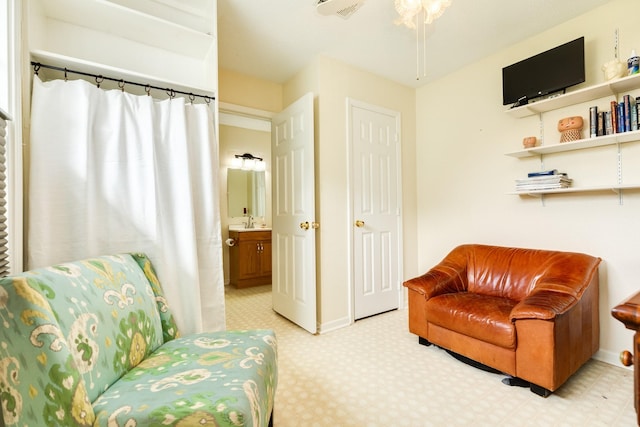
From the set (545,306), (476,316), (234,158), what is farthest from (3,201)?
(234,158)

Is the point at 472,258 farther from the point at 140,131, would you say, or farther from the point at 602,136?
the point at 140,131

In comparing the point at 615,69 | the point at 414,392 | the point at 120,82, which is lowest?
the point at 414,392

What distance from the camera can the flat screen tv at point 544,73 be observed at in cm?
208

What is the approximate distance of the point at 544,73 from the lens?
224 cm

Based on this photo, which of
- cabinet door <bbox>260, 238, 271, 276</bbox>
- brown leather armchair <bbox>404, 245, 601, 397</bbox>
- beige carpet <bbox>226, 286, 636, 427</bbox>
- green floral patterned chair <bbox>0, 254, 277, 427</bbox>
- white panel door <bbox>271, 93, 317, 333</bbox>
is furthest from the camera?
cabinet door <bbox>260, 238, 271, 276</bbox>

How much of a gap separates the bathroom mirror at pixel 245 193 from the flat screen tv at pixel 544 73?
3.65 m

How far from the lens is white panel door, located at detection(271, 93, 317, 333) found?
254 centimetres

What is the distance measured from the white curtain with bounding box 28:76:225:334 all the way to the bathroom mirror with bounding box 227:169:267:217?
291cm

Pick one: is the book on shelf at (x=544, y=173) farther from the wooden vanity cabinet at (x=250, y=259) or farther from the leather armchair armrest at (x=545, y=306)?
the wooden vanity cabinet at (x=250, y=259)

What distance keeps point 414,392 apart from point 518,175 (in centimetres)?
206

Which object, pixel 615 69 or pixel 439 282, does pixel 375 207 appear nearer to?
pixel 439 282

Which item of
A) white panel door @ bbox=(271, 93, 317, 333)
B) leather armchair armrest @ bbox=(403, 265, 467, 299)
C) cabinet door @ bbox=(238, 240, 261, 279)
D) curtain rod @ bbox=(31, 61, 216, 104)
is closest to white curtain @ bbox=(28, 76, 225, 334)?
curtain rod @ bbox=(31, 61, 216, 104)

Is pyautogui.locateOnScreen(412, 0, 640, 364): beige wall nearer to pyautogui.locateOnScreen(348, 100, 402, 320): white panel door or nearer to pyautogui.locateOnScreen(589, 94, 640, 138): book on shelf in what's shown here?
pyautogui.locateOnScreen(589, 94, 640, 138): book on shelf

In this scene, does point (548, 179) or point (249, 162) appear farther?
point (249, 162)
